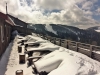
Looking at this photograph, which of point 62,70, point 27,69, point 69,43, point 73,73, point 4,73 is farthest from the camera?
point 69,43

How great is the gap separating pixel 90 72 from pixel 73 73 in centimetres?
64

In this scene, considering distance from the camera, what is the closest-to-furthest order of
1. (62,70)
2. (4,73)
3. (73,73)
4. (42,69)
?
(73,73)
(62,70)
(42,69)
(4,73)

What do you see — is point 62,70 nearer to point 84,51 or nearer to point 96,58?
point 96,58

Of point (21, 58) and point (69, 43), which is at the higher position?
point (69, 43)

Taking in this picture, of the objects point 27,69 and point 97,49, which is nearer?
point 97,49

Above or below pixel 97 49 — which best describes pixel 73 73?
below

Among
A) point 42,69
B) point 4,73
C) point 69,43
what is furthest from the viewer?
point 69,43

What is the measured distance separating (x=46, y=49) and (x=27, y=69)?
2.20m

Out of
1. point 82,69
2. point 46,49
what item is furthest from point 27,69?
point 82,69

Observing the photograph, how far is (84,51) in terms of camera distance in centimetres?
883

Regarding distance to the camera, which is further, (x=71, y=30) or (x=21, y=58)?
(x=71, y=30)

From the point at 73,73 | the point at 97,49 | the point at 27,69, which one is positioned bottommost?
the point at 27,69

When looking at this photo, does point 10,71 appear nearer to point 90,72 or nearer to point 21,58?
point 21,58

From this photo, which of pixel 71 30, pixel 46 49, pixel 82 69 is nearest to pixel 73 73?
pixel 82 69
